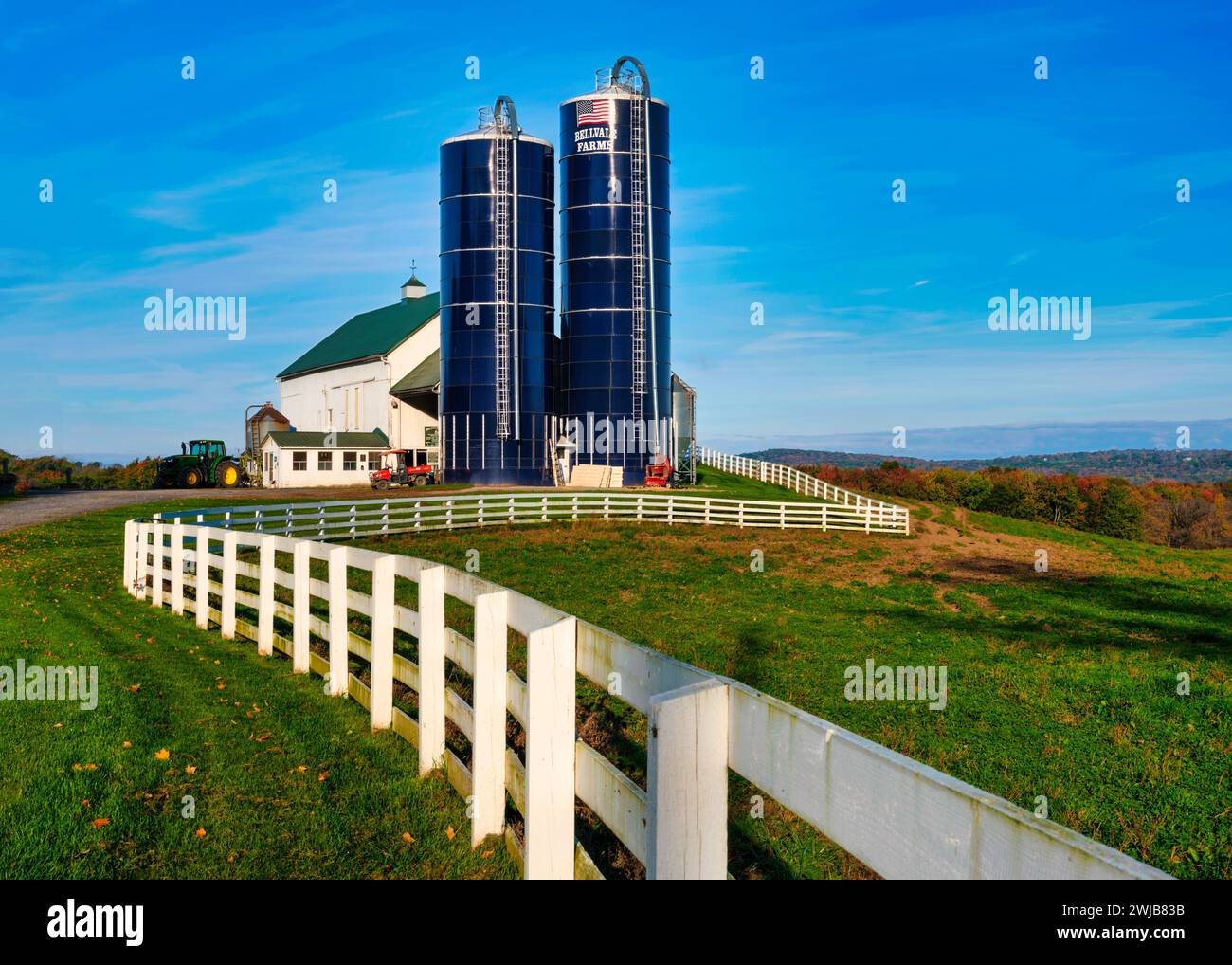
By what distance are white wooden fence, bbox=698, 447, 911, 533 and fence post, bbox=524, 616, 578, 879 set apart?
3404cm

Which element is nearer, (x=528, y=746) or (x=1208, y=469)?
(x=528, y=746)

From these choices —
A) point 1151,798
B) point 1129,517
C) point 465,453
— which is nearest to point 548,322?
point 465,453

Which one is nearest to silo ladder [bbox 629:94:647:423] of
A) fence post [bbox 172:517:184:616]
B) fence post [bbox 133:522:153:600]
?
fence post [bbox 133:522:153:600]

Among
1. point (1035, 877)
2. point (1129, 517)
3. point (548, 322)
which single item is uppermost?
point (548, 322)

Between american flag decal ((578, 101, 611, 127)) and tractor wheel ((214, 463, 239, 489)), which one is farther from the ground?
american flag decal ((578, 101, 611, 127))

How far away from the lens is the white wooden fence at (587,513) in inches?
1141

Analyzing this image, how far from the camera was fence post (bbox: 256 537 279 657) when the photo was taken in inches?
419

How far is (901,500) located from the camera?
2148 inches

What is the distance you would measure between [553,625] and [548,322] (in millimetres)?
43928

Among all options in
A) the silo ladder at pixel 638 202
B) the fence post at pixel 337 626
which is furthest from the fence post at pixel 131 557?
the silo ladder at pixel 638 202

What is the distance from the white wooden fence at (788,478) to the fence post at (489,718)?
109 ft

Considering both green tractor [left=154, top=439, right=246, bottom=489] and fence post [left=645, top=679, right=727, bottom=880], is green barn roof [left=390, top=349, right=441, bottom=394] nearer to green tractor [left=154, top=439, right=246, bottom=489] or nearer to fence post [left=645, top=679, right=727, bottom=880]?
green tractor [left=154, top=439, right=246, bottom=489]
